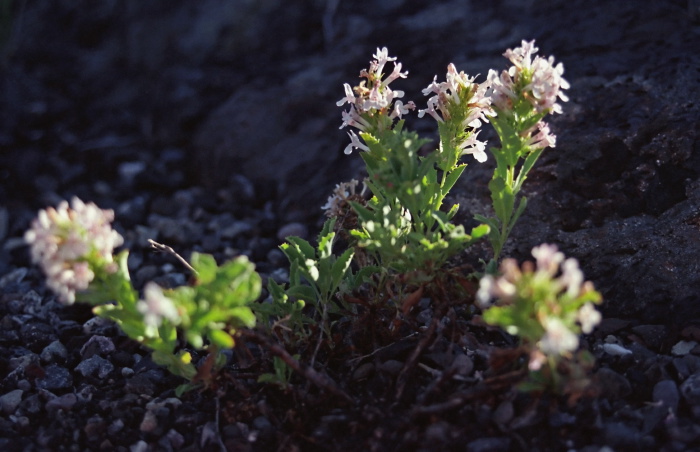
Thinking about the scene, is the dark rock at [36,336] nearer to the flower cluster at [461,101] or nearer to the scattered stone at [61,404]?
the scattered stone at [61,404]

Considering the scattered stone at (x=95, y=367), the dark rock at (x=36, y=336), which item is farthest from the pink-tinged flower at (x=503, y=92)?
the dark rock at (x=36, y=336)

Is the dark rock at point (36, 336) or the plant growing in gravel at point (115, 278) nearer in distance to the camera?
the plant growing in gravel at point (115, 278)

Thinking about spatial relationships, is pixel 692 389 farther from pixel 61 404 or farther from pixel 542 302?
pixel 61 404

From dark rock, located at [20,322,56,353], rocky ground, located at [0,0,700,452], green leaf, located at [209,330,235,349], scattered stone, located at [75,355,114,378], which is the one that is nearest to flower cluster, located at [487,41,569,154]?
rocky ground, located at [0,0,700,452]

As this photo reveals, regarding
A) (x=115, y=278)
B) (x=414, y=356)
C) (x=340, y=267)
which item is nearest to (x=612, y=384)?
(x=414, y=356)

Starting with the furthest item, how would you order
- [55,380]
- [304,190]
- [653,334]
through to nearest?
[304,190] → [55,380] → [653,334]

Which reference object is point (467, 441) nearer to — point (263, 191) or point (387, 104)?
point (387, 104)
